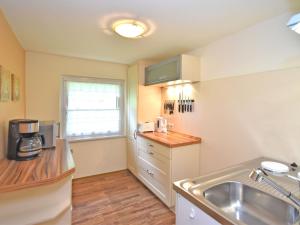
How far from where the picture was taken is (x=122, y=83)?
341cm

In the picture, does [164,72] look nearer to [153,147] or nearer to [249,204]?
[153,147]

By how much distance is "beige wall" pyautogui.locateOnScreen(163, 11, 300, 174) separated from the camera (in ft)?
4.98

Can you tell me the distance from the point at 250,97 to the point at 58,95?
9.08 feet

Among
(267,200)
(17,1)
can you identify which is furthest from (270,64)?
(17,1)

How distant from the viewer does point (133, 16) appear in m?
1.57

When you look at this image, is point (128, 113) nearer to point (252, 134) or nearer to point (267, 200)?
point (252, 134)

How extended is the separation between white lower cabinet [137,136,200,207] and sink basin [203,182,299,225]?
99 centimetres

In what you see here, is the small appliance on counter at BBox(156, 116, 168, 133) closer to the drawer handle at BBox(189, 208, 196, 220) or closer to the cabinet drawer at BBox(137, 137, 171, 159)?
the cabinet drawer at BBox(137, 137, 171, 159)

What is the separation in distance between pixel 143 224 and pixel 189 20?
2.19 metres

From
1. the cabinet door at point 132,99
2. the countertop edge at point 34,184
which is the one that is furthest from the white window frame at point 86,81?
the countertop edge at point 34,184

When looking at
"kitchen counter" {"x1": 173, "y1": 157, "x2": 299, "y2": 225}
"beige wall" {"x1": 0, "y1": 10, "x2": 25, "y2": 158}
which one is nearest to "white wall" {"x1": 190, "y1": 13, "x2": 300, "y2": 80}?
"kitchen counter" {"x1": 173, "y1": 157, "x2": 299, "y2": 225}

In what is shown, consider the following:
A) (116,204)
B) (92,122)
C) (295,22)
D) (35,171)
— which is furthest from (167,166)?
(295,22)

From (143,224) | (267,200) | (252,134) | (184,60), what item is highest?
(184,60)

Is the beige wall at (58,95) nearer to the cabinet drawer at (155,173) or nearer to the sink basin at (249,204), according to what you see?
the cabinet drawer at (155,173)
